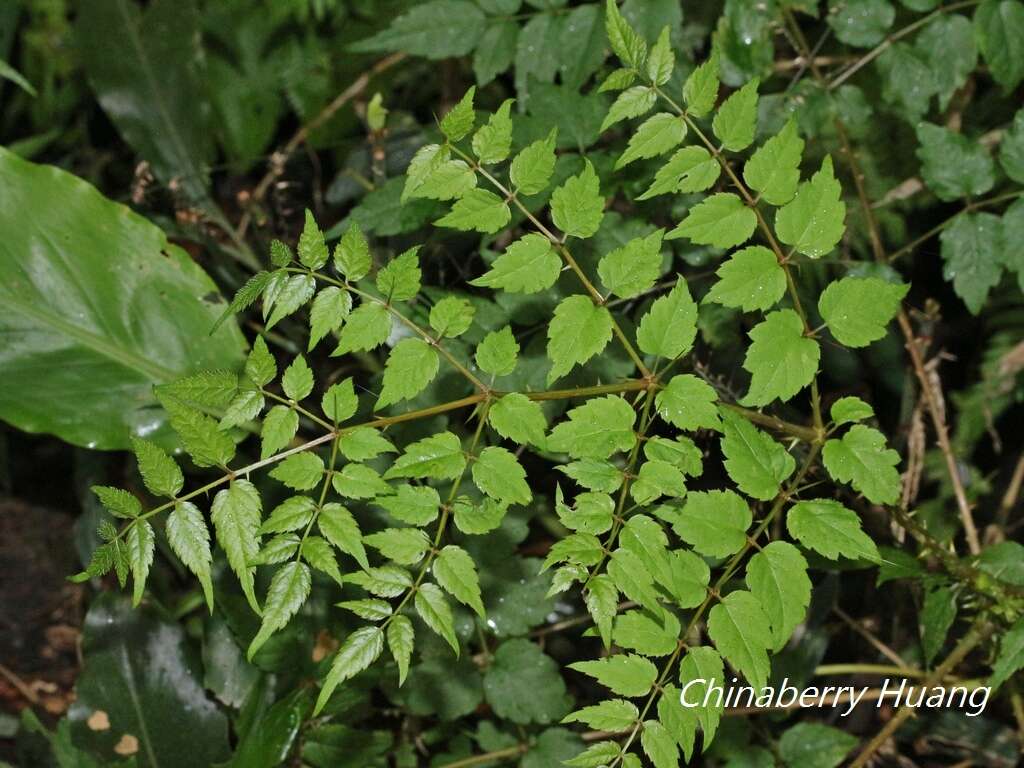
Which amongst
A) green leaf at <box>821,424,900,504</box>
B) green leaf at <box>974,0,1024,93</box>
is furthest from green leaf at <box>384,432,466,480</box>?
green leaf at <box>974,0,1024,93</box>

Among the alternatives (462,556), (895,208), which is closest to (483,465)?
(462,556)

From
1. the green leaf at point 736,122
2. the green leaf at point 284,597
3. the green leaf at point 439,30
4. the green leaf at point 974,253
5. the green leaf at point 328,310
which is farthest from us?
the green leaf at point 439,30

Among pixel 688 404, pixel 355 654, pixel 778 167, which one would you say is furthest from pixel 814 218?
pixel 355 654

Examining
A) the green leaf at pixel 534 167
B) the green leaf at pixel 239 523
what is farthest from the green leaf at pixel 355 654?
the green leaf at pixel 534 167

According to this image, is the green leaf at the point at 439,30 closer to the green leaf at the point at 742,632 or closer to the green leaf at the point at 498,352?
the green leaf at the point at 498,352

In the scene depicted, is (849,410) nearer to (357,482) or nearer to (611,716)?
(611,716)

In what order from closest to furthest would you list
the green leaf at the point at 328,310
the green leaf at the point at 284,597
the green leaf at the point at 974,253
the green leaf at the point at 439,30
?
1. the green leaf at the point at 284,597
2. the green leaf at the point at 328,310
3. the green leaf at the point at 974,253
4. the green leaf at the point at 439,30
